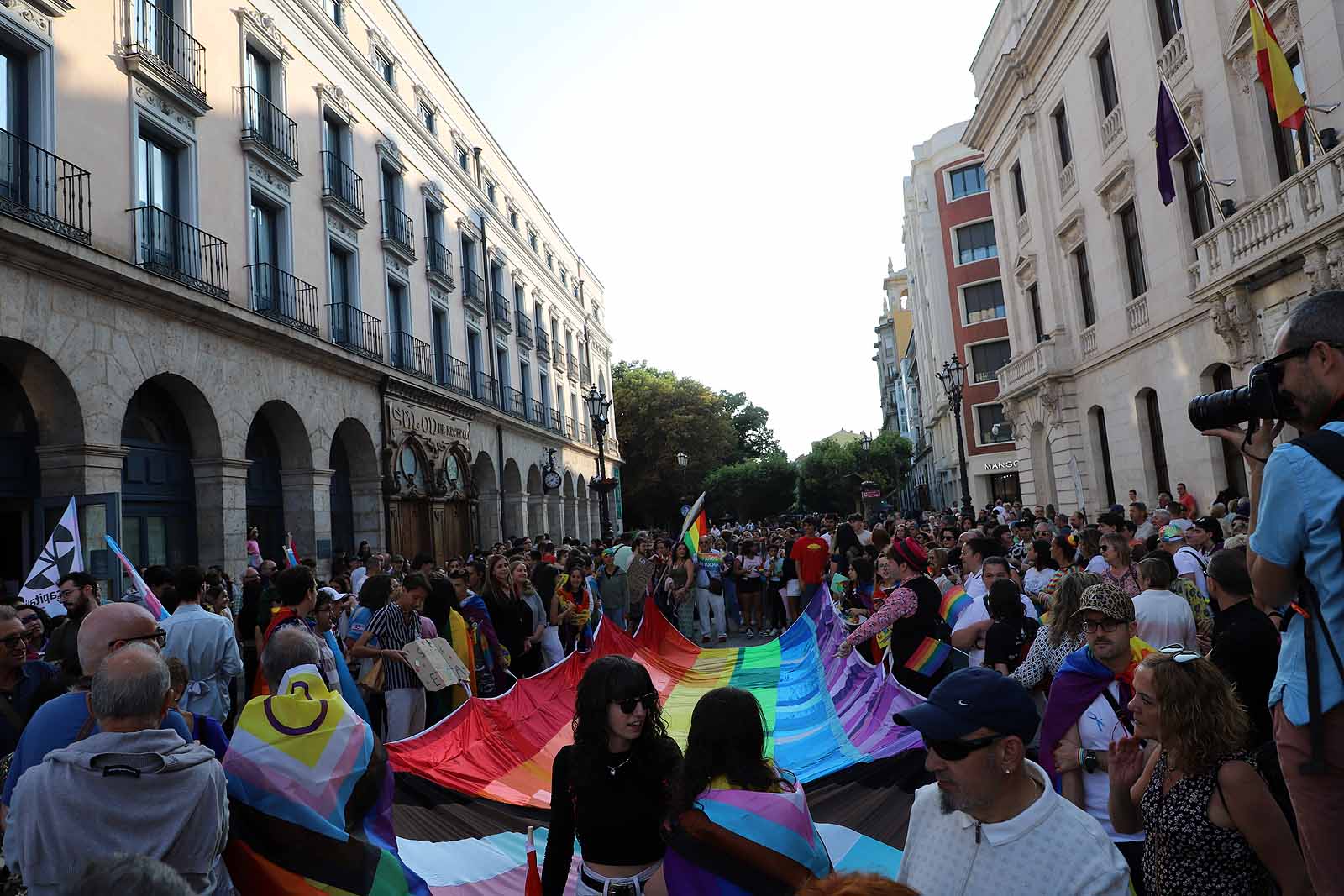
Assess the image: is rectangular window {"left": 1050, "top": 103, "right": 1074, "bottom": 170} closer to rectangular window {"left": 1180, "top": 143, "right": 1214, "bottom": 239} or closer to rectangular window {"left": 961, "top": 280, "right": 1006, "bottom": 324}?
rectangular window {"left": 1180, "top": 143, "right": 1214, "bottom": 239}

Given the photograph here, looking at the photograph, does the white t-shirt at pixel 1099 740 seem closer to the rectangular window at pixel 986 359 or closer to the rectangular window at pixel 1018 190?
the rectangular window at pixel 1018 190

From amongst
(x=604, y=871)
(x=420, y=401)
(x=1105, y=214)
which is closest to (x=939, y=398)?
(x=1105, y=214)

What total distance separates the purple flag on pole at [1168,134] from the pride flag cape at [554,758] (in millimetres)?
10635

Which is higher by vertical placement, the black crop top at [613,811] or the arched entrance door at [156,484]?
the arched entrance door at [156,484]

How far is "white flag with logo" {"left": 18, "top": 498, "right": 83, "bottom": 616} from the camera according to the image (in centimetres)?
752

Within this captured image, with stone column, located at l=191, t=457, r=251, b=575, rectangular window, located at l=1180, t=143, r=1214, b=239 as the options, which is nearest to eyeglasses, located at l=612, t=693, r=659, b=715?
stone column, located at l=191, t=457, r=251, b=575

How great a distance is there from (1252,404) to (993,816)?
1387 millimetres

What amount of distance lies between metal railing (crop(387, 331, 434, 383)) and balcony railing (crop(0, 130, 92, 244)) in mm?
9742

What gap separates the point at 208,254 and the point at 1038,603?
14.0 m

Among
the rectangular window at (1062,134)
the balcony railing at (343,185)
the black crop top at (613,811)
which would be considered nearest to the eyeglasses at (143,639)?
the black crop top at (613,811)

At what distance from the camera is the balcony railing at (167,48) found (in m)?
13.5

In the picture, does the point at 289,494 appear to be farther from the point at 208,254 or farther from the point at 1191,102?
the point at 1191,102

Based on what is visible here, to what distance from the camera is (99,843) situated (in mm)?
2693

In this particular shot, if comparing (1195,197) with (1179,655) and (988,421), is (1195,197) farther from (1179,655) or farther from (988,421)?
(988,421)
